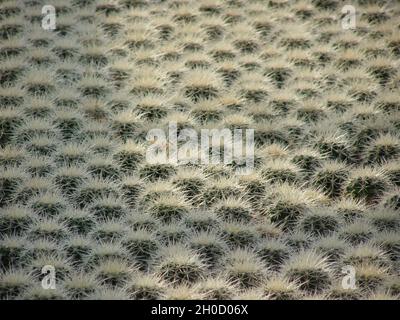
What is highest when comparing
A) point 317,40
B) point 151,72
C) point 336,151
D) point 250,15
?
point 250,15

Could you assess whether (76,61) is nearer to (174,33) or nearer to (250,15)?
(174,33)

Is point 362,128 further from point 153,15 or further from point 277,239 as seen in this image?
point 153,15

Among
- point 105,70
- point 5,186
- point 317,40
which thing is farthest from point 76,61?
point 317,40

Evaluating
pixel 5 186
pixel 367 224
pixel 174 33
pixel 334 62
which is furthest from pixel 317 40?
pixel 5 186

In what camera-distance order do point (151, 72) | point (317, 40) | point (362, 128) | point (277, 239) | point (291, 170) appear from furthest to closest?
1. point (317, 40)
2. point (151, 72)
3. point (362, 128)
4. point (291, 170)
5. point (277, 239)

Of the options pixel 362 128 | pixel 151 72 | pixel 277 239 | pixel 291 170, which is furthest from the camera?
pixel 151 72

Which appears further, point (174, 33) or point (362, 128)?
point (174, 33)

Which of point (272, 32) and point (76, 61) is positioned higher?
point (272, 32)
